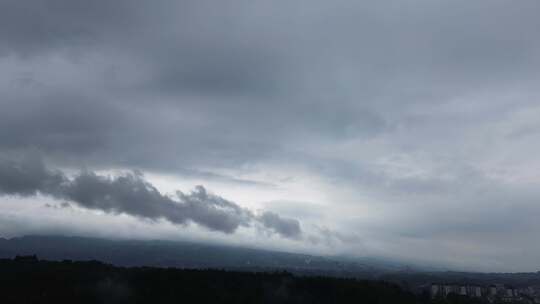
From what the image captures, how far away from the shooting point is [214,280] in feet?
422

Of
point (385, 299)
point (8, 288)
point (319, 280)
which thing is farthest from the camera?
point (319, 280)

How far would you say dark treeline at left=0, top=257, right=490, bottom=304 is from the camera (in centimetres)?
10681

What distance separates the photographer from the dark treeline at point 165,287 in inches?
4205

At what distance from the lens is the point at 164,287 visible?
390 feet

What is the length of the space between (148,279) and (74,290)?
19698 mm

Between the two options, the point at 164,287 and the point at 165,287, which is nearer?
the point at 165,287

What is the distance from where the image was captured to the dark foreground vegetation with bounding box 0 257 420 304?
107 metres

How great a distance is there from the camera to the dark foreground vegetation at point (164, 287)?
107 meters

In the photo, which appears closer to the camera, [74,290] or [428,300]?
[74,290]

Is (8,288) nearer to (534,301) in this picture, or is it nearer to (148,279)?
(148,279)

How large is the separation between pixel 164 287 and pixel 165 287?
0.98 feet

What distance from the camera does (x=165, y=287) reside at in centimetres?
11862

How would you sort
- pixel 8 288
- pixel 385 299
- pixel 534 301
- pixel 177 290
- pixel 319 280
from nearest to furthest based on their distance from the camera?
pixel 8 288 → pixel 177 290 → pixel 385 299 → pixel 319 280 → pixel 534 301

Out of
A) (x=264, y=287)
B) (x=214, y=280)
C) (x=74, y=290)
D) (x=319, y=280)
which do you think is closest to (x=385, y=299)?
(x=319, y=280)
